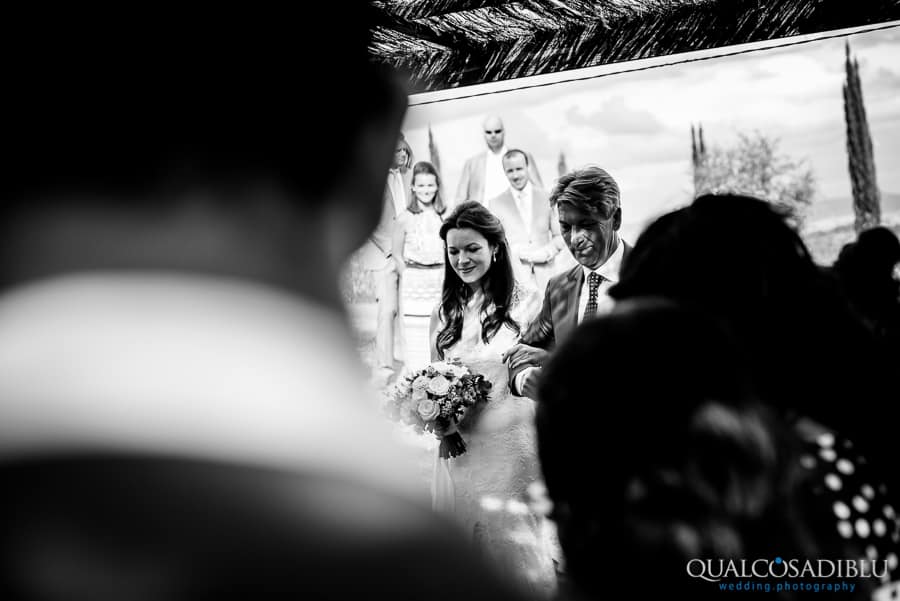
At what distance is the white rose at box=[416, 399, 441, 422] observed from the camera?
5.63 metres

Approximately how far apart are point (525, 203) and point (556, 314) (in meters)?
0.84

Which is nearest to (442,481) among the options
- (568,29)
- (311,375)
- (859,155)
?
(568,29)

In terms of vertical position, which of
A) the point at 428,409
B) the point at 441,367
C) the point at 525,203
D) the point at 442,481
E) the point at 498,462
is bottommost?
the point at 442,481

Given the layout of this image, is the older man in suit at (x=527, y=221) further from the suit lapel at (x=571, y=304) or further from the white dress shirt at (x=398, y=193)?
the white dress shirt at (x=398, y=193)

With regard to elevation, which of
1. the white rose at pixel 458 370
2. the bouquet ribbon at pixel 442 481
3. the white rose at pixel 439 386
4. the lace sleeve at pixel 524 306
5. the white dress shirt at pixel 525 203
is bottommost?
the bouquet ribbon at pixel 442 481

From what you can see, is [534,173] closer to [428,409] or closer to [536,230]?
[536,230]

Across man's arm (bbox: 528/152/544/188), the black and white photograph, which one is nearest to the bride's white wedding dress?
man's arm (bbox: 528/152/544/188)

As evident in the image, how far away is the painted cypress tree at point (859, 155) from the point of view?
5297 mm

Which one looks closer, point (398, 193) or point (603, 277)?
point (603, 277)

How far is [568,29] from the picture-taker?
606 cm

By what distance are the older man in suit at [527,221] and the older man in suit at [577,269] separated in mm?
85

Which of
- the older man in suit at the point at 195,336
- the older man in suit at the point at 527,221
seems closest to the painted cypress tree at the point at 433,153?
the older man in suit at the point at 527,221

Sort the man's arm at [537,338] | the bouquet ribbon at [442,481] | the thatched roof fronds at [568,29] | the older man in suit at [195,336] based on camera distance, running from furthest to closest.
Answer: the bouquet ribbon at [442,481]
the man's arm at [537,338]
the thatched roof fronds at [568,29]
the older man in suit at [195,336]

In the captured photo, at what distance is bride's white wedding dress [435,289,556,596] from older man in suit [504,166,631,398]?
116mm
